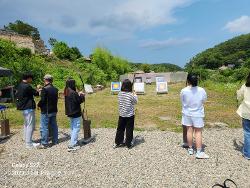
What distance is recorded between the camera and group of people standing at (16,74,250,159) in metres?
6.47

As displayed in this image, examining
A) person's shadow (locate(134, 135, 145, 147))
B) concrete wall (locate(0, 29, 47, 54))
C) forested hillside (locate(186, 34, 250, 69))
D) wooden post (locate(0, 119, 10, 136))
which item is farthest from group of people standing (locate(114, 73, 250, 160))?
forested hillside (locate(186, 34, 250, 69))

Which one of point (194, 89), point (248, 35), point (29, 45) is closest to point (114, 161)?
point (194, 89)

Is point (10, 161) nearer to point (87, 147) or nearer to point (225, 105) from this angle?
point (87, 147)

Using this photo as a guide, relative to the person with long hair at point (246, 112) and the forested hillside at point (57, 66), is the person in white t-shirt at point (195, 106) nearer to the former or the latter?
the person with long hair at point (246, 112)

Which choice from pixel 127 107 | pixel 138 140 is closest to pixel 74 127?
pixel 127 107

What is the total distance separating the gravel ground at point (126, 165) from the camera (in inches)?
210

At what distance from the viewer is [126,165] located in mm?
6152

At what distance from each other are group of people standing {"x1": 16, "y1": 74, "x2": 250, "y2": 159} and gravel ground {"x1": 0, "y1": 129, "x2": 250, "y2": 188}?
0.86 feet

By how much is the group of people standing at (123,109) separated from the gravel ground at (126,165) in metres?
0.26

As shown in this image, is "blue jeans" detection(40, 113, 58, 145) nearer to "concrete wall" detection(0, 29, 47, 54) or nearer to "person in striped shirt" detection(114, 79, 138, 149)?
"person in striped shirt" detection(114, 79, 138, 149)

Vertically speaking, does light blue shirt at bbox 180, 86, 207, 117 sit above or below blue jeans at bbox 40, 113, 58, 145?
above

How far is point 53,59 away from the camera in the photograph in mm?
43406

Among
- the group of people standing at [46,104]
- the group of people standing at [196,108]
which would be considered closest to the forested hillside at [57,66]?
the group of people standing at [46,104]

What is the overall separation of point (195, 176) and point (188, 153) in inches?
52.5
